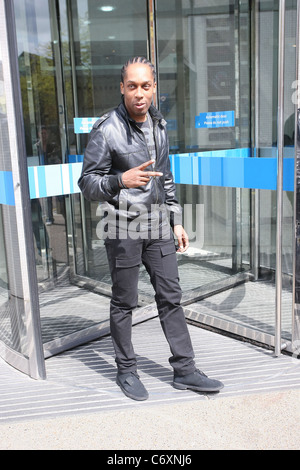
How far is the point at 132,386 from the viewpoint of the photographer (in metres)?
2.86

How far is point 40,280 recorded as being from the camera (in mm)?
3961

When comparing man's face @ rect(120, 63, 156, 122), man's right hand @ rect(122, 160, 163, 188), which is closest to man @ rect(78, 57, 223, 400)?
man's face @ rect(120, 63, 156, 122)

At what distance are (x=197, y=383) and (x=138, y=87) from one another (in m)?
1.73

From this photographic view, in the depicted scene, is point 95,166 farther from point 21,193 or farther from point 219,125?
point 219,125

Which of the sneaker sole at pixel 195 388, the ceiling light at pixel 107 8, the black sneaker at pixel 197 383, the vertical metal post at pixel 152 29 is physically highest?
the ceiling light at pixel 107 8

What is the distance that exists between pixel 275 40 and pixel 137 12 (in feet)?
3.97

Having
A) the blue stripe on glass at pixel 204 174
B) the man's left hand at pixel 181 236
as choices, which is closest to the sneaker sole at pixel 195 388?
the man's left hand at pixel 181 236

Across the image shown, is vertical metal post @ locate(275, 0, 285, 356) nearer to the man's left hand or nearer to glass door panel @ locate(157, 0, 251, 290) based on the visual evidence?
the man's left hand

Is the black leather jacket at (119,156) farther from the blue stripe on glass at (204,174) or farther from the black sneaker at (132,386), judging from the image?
the black sneaker at (132,386)

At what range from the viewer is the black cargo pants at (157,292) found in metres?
2.79

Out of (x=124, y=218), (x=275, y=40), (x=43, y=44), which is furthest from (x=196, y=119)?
(x=124, y=218)

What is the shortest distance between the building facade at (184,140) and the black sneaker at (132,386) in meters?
0.77

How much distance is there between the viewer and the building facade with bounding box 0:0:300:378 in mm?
3611

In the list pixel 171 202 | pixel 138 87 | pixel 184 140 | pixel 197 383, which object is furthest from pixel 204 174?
pixel 197 383
